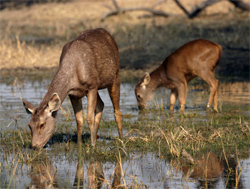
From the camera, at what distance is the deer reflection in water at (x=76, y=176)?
20.6 ft

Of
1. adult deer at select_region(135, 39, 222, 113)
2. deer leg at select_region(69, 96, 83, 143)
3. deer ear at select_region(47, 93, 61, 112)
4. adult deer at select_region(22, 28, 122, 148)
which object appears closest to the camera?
deer ear at select_region(47, 93, 61, 112)

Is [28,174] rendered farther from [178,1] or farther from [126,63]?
[178,1]

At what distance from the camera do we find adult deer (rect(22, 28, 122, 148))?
7305 mm

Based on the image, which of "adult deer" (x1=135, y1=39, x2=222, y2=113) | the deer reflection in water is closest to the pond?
the deer reflection in water

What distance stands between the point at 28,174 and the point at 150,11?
18.8m

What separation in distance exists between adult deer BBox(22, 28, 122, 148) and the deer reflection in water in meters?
0.43

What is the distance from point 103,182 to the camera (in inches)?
250

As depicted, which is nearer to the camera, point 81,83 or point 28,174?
point 28,174

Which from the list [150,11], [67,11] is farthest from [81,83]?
[67,11]

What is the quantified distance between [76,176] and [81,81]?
1.87 metres

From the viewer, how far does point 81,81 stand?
801cm

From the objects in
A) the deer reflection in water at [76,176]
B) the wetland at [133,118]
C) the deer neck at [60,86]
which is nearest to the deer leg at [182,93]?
the wetland at [133,118]

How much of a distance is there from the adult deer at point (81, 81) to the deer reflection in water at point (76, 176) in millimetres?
430

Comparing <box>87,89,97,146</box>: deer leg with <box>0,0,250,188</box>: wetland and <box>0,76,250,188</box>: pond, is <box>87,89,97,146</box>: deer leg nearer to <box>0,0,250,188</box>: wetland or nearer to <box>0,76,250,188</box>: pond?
<box>0,0,250,188</box>: wetland
